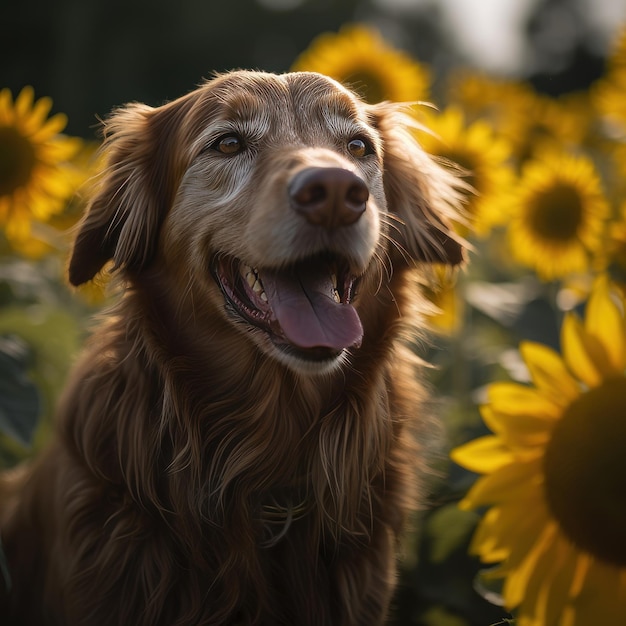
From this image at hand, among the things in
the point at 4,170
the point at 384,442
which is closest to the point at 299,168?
the point at 384,442

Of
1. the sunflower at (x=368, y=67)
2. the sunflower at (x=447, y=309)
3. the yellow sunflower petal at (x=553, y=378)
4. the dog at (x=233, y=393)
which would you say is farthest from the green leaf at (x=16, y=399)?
the sunflower at (x=368, y=67)

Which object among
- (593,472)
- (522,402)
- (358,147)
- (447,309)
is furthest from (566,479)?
(447,309)

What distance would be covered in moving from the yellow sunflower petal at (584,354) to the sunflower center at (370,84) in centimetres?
344

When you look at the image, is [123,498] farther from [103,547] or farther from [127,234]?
[127,234]

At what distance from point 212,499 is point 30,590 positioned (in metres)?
0.97

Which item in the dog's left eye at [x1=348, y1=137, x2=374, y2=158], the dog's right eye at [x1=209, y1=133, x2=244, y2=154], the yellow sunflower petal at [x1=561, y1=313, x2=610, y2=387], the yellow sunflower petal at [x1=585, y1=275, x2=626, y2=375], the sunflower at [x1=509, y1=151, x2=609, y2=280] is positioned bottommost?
the sunflower at [x1=509, y1=151, x2=609, y2=280]

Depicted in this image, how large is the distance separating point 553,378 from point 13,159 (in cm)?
288

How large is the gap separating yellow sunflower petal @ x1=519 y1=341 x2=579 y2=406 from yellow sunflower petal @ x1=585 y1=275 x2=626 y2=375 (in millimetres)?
111

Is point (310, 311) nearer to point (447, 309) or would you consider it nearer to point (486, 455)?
point (486, 455)

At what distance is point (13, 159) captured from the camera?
3748mm

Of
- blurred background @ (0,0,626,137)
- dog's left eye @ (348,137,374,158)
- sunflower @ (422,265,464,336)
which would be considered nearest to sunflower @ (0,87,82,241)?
dog's left eye @ (348,137,374,158)

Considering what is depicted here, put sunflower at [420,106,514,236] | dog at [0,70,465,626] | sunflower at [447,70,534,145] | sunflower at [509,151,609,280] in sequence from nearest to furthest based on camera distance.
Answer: dog at [0,70,465,626] → sunflower at [509,151,609,280] → sunflower at [420,106,514,236] → sunflower at [447,70,534,145]

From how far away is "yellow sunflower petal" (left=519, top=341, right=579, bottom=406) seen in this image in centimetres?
195

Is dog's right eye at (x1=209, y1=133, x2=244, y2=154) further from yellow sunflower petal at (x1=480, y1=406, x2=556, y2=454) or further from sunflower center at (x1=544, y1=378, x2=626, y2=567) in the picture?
sunflower center at (x1=544, y1=378, x2=626, y2=567)
